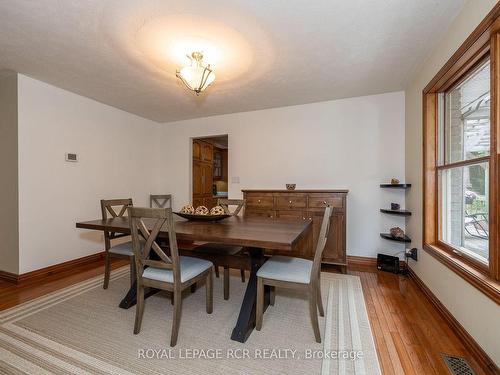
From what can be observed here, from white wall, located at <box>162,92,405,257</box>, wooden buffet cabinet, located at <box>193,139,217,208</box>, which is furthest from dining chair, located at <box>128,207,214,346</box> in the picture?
wooden buffet cabinet, located at <box>193,139,217,208</box>

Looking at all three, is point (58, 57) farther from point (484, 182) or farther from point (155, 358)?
point (484, 182)

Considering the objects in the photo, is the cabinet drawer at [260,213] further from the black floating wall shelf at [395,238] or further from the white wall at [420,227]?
the white wall at [420,227]

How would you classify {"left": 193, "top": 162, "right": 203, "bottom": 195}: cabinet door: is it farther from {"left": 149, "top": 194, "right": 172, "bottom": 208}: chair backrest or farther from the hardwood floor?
the hardwood floor

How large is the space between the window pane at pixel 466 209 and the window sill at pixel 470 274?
100mm

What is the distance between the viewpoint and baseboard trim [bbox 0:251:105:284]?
110 inches

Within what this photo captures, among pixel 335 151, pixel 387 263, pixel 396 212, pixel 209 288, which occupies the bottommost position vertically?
pixel 387 263

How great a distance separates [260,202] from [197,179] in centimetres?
193

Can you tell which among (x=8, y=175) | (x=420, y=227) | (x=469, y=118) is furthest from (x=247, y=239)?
(x=8, y=175)

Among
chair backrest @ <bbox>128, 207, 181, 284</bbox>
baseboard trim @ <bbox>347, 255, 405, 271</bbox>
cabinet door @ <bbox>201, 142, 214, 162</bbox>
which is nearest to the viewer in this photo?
chair backrest @ <bbox>128, 207, 181, 284</bbox>

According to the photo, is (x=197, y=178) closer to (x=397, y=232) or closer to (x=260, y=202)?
(x=260, y=202)

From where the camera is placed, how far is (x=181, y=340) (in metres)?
1.74

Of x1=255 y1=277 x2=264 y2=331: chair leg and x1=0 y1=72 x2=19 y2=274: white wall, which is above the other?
x1=0 y1=72 x2=19 y2=274: white wall

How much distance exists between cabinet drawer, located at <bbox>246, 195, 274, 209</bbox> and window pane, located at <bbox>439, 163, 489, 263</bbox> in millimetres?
1927

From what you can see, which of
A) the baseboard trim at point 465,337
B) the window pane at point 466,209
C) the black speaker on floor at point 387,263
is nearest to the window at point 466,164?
the window pane at point 466,209
